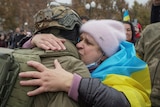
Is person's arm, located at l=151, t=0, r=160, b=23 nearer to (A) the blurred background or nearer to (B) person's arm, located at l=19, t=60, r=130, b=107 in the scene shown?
(B) person's arm, located at l=19, t=60, r=130, b=107

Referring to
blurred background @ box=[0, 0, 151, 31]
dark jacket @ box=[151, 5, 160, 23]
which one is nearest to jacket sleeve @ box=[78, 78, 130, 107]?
dark jacket @ box=[151, 5, 160, 23]

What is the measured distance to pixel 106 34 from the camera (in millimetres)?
2240

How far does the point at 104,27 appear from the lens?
2260 millimetres

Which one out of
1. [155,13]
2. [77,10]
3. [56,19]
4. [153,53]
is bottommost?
[77,10]

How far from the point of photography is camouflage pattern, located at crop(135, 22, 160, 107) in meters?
2.83

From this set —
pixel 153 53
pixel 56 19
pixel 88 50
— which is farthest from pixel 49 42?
pixel 153 53

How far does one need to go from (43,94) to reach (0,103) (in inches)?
9.1

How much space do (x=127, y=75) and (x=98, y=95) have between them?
12.7 inches

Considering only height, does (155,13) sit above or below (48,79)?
below

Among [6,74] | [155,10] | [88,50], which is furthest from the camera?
[155,10]

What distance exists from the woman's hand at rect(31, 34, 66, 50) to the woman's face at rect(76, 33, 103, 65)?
0.22 metres

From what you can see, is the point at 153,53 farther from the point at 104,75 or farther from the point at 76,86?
the point at 76,86

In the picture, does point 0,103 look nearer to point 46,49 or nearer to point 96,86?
point 46,49

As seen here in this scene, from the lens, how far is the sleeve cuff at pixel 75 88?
178 centimetres
